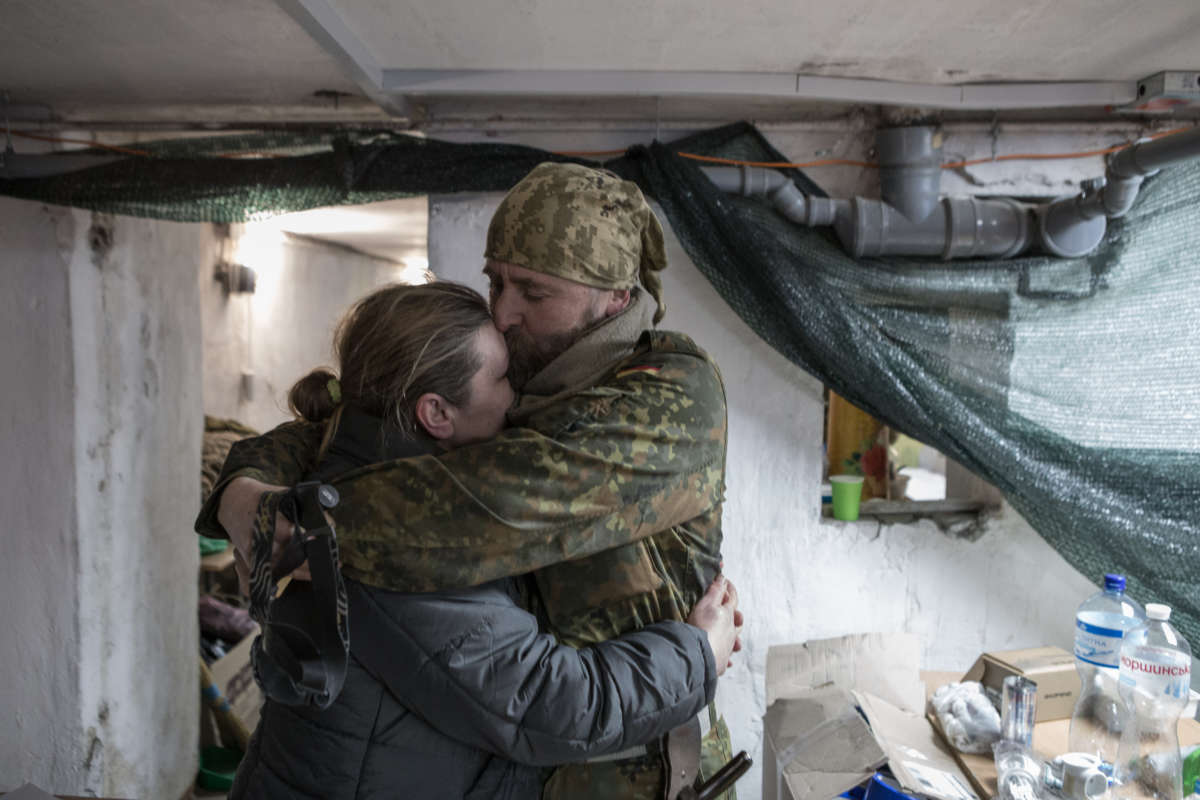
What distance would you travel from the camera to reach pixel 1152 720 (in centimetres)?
177

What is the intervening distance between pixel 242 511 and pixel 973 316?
7.06ft

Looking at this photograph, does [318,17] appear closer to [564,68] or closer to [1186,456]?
[564,68]

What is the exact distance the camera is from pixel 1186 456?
7.47 ft

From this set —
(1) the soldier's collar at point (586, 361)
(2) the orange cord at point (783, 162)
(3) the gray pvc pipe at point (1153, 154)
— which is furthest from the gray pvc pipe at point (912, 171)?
(1) the soldier's collar at point (586, 361)

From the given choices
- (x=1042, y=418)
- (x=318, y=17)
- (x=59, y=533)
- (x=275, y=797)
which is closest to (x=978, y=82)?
(x=1042, y=418)

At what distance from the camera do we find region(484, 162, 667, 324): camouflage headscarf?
1.25 m

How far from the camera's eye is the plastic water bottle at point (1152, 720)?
1684mm

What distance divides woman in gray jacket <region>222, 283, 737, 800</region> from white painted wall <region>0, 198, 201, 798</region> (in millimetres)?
2089

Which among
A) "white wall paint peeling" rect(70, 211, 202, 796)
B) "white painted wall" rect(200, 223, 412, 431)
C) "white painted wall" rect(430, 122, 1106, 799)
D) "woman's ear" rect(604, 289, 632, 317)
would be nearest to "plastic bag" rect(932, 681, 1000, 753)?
"white painted wall" rect(430, 122, 1106, 799)

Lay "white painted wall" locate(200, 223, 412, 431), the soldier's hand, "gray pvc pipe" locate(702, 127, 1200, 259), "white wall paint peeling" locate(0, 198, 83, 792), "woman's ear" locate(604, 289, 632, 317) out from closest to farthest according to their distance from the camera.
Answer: the soldier's hand → "woman's ear" locate(604, 289, 632, 317) → "gray pvc pipe" locate(702, 127, 1200, 259) → "white wall paint peeling" locate(0, 198, 83, 792) → "white painted wall" locate(200, 223, 412, 431)

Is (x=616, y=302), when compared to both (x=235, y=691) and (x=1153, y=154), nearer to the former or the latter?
(x=1153, y=154)

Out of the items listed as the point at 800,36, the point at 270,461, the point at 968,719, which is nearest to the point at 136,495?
the point at 270,461

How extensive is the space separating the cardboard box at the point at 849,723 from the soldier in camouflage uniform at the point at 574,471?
50 centimetres

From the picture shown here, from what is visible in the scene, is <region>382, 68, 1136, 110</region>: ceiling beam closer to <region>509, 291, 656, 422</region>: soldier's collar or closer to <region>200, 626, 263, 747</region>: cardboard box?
<region>509, 291, 656, 422</region>: soldier's collar
